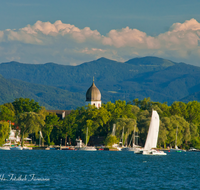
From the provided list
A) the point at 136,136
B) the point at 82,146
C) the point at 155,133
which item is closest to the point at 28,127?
the point at 82,146

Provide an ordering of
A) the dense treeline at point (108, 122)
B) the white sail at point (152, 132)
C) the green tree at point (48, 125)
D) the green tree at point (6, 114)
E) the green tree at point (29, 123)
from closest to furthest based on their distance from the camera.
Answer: the white sail at point (152, 132), the green tree at point (29, 123), the dense treeline at point (108, 122), the green tree at point (48, 125), the green tree at point (6, 114)

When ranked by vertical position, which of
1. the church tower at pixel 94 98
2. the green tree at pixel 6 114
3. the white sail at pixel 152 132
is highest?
the church tower at pixel 94 98

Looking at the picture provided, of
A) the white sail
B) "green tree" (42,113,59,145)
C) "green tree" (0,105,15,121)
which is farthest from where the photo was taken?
"green tree" (0,105,15,121)

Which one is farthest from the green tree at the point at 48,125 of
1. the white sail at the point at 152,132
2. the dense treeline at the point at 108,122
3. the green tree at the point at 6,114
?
the white sail at the point at 152,132

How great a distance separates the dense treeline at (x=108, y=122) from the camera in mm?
123812

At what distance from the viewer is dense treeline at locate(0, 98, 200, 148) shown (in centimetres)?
12381

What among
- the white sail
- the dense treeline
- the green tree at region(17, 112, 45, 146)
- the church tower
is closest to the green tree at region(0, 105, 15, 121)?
the dense treeline

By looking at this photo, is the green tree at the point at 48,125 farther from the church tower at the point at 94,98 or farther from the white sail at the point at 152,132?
the white sail at the point at 152,132

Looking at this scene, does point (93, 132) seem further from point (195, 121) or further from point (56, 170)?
point (56, 170)

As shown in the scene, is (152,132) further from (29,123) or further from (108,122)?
(29,123)

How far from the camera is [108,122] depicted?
134m

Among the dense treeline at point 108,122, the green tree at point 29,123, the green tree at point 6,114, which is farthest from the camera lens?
the green tree at point 6,114

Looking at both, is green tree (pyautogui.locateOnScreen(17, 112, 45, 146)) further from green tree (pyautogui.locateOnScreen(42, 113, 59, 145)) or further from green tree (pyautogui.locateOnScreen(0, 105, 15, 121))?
green tree (pyautogui.locateOnScreen(0, 105, 15, 121))

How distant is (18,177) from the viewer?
5125cm
